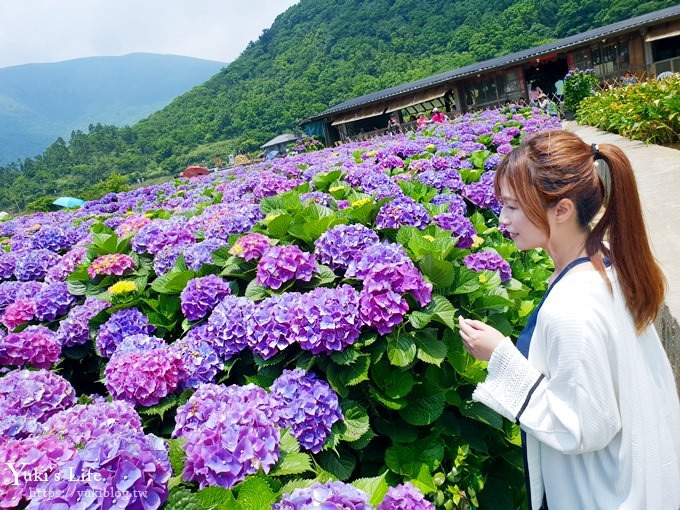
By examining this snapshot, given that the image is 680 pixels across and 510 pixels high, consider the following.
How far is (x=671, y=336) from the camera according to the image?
6.89ft

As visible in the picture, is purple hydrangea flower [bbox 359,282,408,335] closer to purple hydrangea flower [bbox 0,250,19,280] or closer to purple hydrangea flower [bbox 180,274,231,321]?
purple hydrangea flower [bbox 180,274,231,321]

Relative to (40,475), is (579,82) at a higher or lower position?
lower

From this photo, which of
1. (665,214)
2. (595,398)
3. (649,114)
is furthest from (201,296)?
(649,114)

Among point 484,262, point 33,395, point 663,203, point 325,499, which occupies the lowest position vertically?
point 663,203

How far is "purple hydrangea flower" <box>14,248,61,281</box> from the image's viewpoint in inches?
130

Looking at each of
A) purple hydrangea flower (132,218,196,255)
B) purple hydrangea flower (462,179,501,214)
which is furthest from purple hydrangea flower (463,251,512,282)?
purple hydrangea flower (132,218,196,255)

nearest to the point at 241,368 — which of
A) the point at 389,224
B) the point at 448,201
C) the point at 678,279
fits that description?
the point at 389,224

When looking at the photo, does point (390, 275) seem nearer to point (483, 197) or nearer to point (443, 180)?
point (483, 197)

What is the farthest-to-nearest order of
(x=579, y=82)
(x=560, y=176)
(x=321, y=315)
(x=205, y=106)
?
(x=205, y=106) → (x=579, y=82) → (x=321, y=315) → (x=560, y=176)

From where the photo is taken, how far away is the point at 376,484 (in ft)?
4.26

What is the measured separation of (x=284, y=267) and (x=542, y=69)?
85.3 feet

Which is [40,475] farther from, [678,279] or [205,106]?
[205,106]

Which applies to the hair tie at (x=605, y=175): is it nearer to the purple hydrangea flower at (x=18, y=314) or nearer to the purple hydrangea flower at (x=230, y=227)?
the purple hydrangea flower at (x=230, y=227)

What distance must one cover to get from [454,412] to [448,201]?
4.51ft
